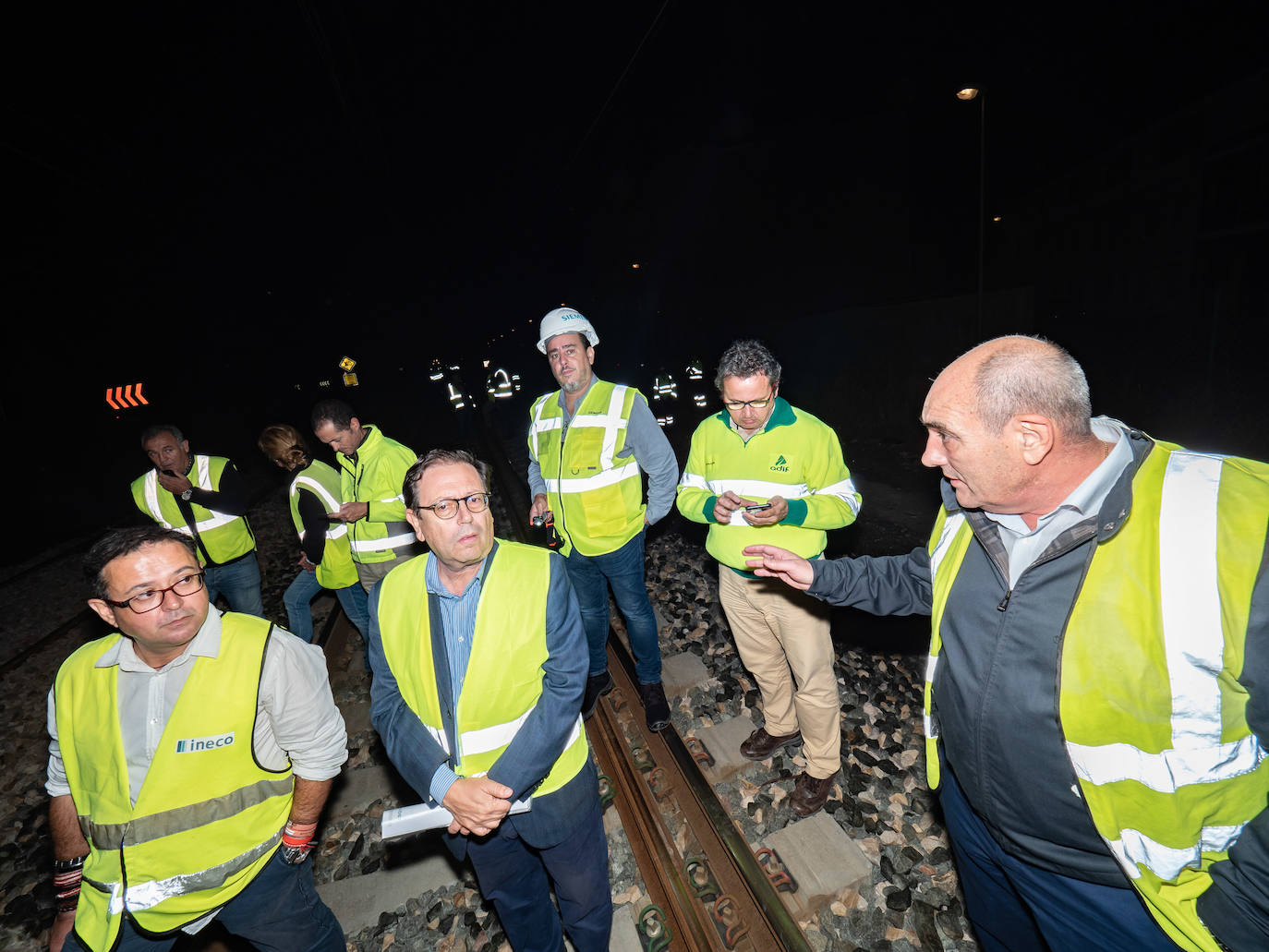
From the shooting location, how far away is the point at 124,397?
1289cm

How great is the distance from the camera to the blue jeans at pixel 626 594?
3.99m

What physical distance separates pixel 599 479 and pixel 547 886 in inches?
92.4

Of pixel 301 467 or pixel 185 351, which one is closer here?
pixel 301 467

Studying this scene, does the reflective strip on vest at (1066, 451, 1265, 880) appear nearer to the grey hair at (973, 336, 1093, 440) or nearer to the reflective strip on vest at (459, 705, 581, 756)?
the grey hair at (973, 336, 1093, 440)

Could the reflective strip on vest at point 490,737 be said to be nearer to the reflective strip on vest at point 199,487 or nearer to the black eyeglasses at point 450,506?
the black eyeglasses at point 450,506

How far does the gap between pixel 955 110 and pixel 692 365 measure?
9.32 metres

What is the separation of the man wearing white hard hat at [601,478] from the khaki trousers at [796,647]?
2.58ft

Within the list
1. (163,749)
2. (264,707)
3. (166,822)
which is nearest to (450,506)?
(264,707)

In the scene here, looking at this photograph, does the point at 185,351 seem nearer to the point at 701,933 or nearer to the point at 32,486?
the point at 32,486

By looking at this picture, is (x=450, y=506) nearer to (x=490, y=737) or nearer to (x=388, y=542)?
(x=490, y=737)

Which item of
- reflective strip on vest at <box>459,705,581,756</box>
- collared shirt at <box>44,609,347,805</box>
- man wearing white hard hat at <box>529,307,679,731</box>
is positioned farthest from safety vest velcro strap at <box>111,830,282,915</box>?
man wearing white hard hat at <box>529,307,679,731</box>

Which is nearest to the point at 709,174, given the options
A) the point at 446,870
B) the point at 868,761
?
the point at 868,761

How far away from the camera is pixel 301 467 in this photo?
15.3 ft

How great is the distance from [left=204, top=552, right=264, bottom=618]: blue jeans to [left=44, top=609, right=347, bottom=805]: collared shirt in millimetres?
3159
